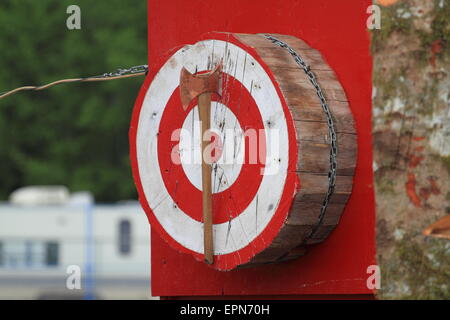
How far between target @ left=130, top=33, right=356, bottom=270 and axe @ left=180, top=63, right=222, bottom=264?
29 millimetres

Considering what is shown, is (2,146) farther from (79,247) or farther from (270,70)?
(270,70)

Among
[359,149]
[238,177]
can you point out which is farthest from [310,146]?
[238,177]

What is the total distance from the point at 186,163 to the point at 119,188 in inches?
907

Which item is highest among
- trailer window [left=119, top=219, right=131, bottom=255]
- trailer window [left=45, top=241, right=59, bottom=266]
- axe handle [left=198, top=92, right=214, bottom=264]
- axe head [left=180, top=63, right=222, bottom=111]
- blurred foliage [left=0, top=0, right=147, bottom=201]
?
blurred foliage [left=0, top=0, right=147, bottom=201]

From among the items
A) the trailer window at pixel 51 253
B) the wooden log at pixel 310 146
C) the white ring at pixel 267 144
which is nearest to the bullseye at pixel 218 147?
the white ring at pixel 267 144

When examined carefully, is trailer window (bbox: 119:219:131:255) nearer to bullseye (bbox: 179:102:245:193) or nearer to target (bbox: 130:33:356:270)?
target (bbox: 130:33:356:270)

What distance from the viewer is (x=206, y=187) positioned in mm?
4672

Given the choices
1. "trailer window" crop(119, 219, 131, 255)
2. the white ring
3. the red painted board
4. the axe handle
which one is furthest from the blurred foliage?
the axe handle

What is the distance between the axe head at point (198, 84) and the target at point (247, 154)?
26 mm

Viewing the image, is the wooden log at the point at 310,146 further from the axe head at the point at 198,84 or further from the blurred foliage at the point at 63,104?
the blurred foliage at the point at 63,104

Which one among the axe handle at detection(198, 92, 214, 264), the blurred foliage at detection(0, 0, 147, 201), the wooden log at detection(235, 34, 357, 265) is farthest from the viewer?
the blurred foliage at detection(0, 0, 147, 201)

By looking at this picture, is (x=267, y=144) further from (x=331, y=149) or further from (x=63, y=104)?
(x=63, y=104)

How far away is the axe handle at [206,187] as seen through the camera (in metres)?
4.65

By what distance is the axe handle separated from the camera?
15.3 feet
